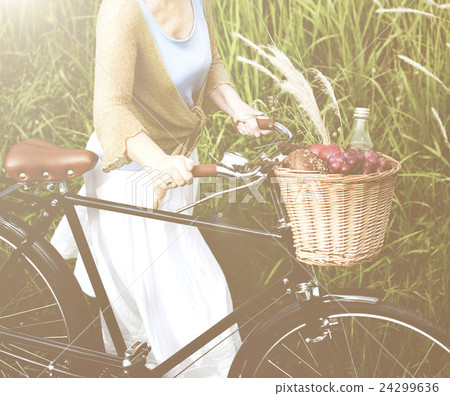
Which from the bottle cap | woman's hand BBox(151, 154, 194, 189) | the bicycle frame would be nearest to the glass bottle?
the bottle cap

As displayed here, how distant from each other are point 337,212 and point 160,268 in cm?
71

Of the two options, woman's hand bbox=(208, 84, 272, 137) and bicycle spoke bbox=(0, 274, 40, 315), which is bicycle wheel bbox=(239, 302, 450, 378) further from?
bicycle spoke bbox=(0, 274, 40, 315)

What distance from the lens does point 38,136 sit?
1.85 meters

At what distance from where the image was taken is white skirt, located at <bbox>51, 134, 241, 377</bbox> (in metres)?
1.80

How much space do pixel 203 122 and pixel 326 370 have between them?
89 cm

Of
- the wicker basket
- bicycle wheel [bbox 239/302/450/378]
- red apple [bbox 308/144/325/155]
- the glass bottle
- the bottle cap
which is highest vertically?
the bottle cap

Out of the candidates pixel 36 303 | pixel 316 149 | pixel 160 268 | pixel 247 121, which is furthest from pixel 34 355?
pixel 316 149

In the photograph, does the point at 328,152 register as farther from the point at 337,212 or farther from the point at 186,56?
the point at 186,56

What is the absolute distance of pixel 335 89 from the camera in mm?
1801

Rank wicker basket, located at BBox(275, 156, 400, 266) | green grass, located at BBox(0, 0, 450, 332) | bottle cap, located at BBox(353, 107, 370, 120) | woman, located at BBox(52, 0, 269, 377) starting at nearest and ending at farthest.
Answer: wicker basket, located at BBox(275, 156, 400, 266) < bottle cap, located at BBox(353, 107, 370, 120) < woman, located at BBox(52, 0, 269, 377) < green grass, located at BBox(0, 0, 450, 332)

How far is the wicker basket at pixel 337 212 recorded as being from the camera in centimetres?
132

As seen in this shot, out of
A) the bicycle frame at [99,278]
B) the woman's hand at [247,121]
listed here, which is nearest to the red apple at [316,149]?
the bicycle frame at [99,278]

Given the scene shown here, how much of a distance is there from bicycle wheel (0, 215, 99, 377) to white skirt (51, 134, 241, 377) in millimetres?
117

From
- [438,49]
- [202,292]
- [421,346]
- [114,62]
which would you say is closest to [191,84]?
[114,62]
